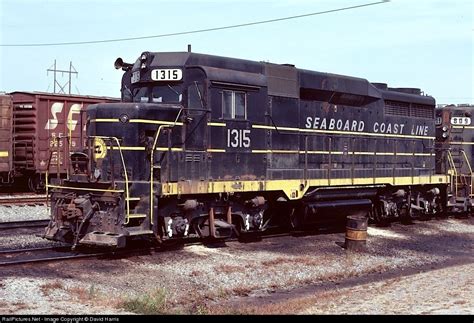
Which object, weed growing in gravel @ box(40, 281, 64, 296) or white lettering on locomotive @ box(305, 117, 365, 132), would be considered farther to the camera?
white lettering on locomotive @ box(305, 117, 365, 132)

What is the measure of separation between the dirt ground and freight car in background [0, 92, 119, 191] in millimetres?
12276

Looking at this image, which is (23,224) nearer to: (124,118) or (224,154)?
(124,118)

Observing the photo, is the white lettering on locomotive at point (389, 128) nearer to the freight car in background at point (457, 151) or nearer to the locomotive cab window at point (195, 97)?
the freight car in background at point (457, 151)

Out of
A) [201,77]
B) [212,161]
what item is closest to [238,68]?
[201,77]

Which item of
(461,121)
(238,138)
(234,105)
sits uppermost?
(461,121)

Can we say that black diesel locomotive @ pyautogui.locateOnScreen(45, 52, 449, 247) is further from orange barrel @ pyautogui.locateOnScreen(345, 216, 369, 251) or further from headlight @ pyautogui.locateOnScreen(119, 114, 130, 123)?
orange barrel @ pyautogui.locateOnScreen(345, 216, 369, 251)

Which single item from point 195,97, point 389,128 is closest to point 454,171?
point 389,128

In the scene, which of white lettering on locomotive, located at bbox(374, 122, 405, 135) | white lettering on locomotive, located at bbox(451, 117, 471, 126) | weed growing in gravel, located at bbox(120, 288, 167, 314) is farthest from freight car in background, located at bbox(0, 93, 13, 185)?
white lettering on locomotive, located at bbox(451, 117, 471, 126)

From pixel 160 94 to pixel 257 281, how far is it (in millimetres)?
4328

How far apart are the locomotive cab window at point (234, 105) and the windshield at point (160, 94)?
109cm

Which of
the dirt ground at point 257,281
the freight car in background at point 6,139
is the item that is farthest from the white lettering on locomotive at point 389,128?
the freight car in background at point 6,139

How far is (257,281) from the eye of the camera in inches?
432

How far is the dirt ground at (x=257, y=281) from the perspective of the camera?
8.32m

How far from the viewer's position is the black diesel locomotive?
11.6 meters
